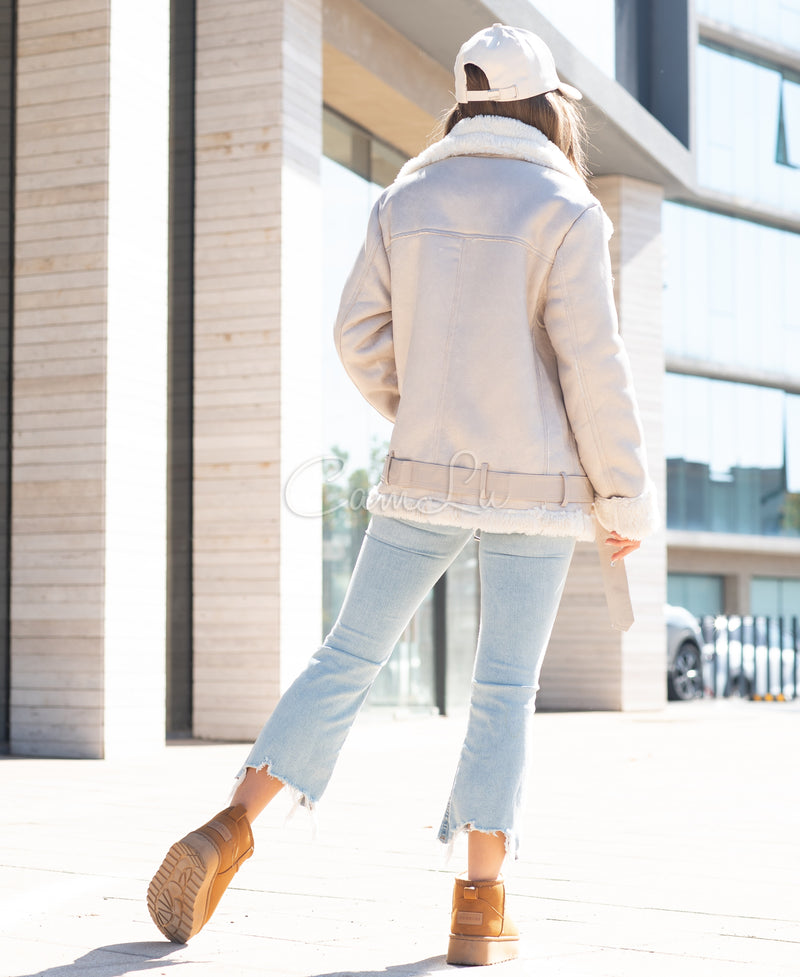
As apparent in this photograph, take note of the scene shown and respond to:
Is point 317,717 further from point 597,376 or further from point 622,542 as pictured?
point 597,376

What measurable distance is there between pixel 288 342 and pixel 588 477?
6.60 m

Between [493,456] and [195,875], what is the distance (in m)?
1.03

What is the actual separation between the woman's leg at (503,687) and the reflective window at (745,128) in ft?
88.9

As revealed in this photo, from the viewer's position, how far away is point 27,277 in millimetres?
8086

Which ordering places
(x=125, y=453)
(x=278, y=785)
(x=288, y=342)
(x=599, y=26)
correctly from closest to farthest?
(x=278, y=785), (x=125, y=453), (x=288, y=342), (x=599, y=26)

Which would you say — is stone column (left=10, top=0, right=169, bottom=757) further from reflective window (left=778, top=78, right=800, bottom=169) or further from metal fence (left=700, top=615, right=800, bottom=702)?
reflective window (left=778, top=78, right=800, bottom=169)

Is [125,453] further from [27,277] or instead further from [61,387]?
[27,277]

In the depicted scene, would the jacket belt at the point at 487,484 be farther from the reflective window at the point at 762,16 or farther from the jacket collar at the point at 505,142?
the reflective window at the point at 762,16

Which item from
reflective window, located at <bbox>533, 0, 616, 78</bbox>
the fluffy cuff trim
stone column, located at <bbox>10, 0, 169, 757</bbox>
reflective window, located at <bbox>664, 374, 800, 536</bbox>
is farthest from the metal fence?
the fluffy cuff trim

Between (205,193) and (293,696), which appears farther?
(205,193)

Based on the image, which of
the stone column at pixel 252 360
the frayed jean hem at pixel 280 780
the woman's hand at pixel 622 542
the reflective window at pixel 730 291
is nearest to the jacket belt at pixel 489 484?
the woman's hand at pixel 622 542

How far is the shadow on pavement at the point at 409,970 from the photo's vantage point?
8.57ft

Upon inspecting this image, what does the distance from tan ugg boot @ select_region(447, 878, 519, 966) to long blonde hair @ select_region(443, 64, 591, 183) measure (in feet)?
5.03

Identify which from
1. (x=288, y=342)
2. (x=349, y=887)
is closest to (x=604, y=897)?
(x=349, y=887)
